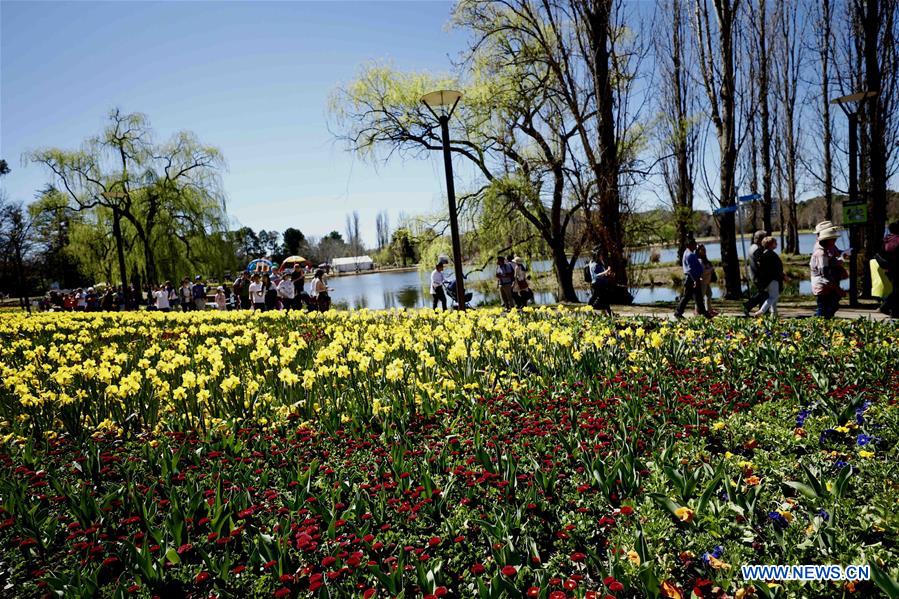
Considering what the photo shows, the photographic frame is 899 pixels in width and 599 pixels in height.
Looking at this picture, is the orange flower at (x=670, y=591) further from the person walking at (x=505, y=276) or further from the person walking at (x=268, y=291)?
the person walking at (x=268, y=291)

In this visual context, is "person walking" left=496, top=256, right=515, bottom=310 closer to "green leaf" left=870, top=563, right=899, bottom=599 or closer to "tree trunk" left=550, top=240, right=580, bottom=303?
"tree trunk" left=550, top=240, right=580, bottom=303

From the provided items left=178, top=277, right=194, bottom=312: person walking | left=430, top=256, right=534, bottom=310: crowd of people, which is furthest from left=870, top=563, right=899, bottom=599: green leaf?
left=178, top=277, right=194, bottom=312: person walking

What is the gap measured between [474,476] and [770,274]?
725 centimetres

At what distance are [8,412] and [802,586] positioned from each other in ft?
20.1

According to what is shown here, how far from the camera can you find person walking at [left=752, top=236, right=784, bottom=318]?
8.10 metres

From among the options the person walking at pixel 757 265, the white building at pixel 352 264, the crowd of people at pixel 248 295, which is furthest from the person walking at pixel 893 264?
the white building at pixel 352 264

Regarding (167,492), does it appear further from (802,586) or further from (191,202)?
(191,202)

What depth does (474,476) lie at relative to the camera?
302 cm

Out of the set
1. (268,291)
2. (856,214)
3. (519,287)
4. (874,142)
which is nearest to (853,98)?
(856,214)

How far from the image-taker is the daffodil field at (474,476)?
7.37 feet

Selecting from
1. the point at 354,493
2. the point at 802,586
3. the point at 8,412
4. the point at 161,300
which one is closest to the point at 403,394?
the point at 354,493

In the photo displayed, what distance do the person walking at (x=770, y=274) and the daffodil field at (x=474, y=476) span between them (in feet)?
9.27

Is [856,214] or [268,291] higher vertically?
[856,214]

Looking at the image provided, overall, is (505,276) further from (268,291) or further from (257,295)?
(257,295)
